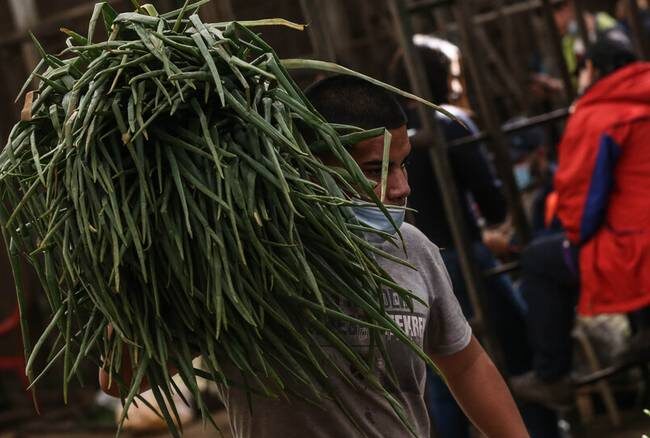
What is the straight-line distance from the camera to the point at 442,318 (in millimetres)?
2830

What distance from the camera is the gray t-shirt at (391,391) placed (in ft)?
8.45

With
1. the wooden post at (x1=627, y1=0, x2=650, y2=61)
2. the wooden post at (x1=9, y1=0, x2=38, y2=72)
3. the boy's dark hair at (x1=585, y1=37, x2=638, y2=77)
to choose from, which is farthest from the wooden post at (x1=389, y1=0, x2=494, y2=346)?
the wooden post at (x1=9, y1=0, x2=38, y2=72)

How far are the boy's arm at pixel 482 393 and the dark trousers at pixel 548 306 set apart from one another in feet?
8.44

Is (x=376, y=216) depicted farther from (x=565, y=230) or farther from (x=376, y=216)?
(x=565, y=230)

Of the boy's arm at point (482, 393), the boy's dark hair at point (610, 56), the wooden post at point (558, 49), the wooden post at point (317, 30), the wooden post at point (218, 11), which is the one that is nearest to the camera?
the boy's arm at point (482, 393)

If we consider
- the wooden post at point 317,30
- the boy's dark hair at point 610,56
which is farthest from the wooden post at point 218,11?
the boy's dark hair at point 610,56

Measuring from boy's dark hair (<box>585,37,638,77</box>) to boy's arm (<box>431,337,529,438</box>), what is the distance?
8.77ft

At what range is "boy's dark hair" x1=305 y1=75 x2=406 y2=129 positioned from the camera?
2844mm

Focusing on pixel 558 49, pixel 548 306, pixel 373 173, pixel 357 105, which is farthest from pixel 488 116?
pixel 373 173

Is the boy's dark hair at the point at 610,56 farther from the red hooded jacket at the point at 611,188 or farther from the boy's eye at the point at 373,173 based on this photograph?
the boy's eye at the point at 373,173

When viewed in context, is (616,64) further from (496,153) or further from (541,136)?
(541,136)

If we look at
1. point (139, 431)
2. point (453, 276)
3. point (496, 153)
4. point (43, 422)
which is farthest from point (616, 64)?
point (43, 422)

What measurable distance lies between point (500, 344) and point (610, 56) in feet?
3.80

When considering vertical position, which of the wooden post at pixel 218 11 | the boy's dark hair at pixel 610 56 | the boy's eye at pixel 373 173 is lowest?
the boy's dark hair at pixel 610 56
